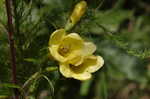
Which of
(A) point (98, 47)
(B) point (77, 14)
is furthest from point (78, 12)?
(A) point (98, 47)

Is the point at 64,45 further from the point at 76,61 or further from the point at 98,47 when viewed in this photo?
the point at 98,47

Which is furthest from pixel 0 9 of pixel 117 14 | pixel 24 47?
pixel 117 14

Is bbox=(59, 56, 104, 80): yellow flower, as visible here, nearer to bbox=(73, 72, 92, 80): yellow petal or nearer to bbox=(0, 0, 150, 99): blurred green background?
bbox=(73, 72, 92, 80): yellow petal

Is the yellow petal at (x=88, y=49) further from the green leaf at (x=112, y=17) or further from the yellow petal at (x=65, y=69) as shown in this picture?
the green leaf at (x=112, y=17)

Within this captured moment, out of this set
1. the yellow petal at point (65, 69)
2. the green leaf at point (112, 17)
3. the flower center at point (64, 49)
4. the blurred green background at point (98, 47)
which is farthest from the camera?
the green leaf at point (112, 17)

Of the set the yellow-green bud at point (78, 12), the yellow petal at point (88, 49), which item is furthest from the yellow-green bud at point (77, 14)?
the yellow petal at point (88, 49)

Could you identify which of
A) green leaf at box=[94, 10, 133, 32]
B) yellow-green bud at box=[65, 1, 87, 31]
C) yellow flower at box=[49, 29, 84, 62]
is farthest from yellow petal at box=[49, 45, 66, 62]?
green leaf at box=[94, 10, 133, 32]

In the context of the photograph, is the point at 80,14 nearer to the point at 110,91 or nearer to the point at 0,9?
the point at 0,9

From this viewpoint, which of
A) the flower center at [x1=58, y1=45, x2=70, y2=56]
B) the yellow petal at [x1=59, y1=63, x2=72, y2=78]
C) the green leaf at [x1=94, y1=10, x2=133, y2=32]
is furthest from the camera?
the green leaf at [x1=94, y1=10, x2=133, y2=32]
